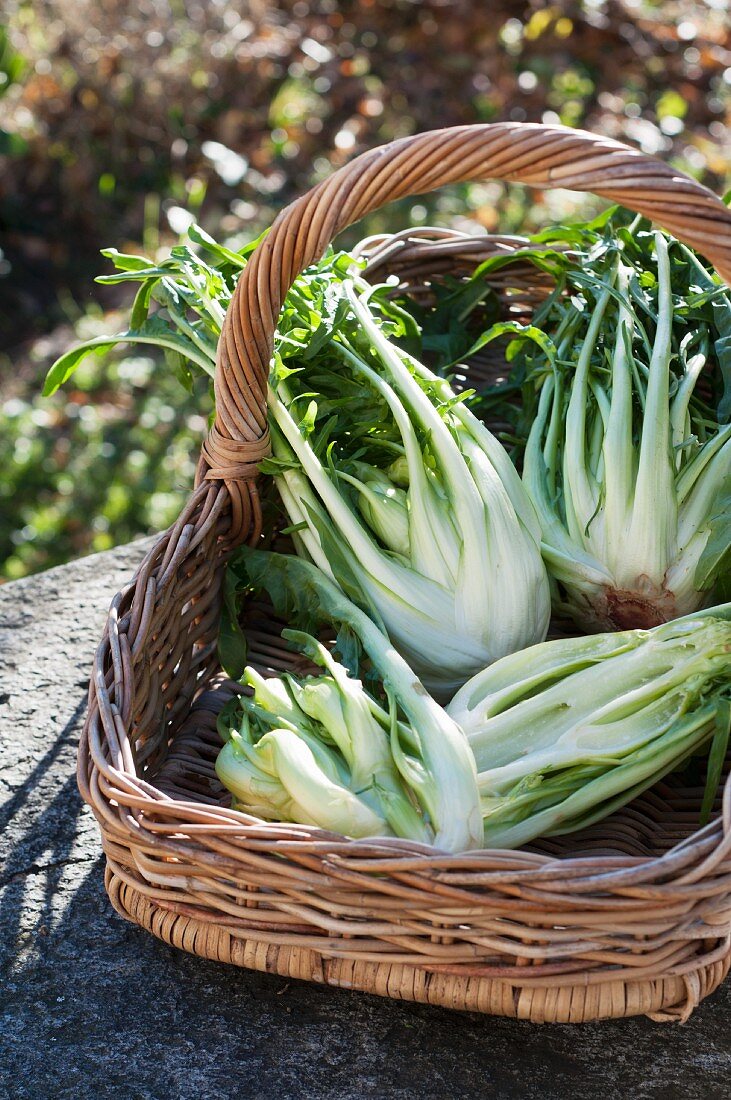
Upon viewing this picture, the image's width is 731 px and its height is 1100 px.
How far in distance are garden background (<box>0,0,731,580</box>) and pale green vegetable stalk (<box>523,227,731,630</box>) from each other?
182 centimetres

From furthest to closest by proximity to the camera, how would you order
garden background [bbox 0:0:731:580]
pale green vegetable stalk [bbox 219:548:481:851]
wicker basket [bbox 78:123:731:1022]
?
1. garden background [bbox 0:0:731:580]
2. pale green vegetable stalk [bbox 219:548:481:851]
3. wicker basket [bbox 78:123:731:1022]

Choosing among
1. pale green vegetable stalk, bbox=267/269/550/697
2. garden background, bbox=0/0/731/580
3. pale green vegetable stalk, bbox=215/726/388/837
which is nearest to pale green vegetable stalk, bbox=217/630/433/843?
pale green vegetable stalk, bbox=215/726/388/837

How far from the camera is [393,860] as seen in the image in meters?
1.12

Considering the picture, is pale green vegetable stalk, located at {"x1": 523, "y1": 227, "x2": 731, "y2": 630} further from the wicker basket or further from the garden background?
the garden background

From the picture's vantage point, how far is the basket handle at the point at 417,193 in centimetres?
131

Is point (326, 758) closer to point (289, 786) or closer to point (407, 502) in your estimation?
point (289, 786)

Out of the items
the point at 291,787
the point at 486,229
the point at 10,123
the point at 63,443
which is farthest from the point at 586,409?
the point at 10,123

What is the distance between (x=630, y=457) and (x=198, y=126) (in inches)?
156

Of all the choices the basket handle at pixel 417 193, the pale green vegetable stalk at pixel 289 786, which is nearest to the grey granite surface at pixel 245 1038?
the pale green vegetable stalk at pixel 289 786

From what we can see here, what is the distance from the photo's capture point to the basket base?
45.1 inches

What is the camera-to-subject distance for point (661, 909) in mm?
1105

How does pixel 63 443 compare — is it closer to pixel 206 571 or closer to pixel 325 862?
pixel 206 571

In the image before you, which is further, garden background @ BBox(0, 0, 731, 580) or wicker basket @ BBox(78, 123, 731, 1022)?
garden background @ BBox(0, 0, 731, 580)

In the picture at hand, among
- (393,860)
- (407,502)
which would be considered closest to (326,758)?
(393,860)
